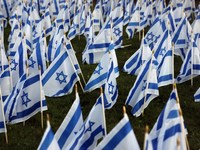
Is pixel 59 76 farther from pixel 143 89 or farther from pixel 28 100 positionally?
pixel 143 89

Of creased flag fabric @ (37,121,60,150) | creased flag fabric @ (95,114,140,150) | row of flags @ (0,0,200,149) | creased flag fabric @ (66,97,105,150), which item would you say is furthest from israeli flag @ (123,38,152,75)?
creased flag fabric @ (37,121,60,150)

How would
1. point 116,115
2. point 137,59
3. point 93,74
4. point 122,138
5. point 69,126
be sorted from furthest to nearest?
point 137,59
point 93,74
point 116,115
point 69,126
point 122,138

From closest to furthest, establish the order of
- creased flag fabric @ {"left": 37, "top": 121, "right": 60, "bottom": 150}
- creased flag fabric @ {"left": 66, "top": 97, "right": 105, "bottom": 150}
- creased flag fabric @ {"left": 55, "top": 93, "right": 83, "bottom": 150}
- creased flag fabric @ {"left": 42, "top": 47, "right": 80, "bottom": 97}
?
creased flag fabric @ {"left": 37, "top": 121, "right": 60, "bottom": 150}
creased flag fabric @ {"left": 66, "top": 97, "right": 105, "bottom": 150}
creased flag fabric @ {"left": 55, "top": 93, "right": 83, "bottom": 150}
creased flag fabric @ {"left": 42, "top": 47, "right": 80, "bottom": 97}

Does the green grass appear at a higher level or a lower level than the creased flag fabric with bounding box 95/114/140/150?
lower

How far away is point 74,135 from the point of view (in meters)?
5.64

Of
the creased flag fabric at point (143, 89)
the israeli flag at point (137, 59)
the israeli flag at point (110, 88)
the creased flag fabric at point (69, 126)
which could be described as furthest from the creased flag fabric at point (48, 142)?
the israeli flag at point (137, 59)

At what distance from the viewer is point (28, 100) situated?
6.77 meters

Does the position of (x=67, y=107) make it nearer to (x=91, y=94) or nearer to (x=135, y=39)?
(x=91, y=94)

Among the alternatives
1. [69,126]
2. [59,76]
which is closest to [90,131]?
[69,126]

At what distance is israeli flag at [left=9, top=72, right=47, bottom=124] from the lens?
667cm

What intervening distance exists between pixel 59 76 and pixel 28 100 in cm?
143

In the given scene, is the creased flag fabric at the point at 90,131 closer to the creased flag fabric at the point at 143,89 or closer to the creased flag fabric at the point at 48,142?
the creased flag fabric at the point at 48,142

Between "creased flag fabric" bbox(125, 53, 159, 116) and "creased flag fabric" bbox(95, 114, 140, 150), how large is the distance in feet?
9.33

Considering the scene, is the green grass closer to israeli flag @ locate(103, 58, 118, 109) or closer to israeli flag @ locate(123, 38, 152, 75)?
israeli flag @ locate(123, 38, 152, 75)
